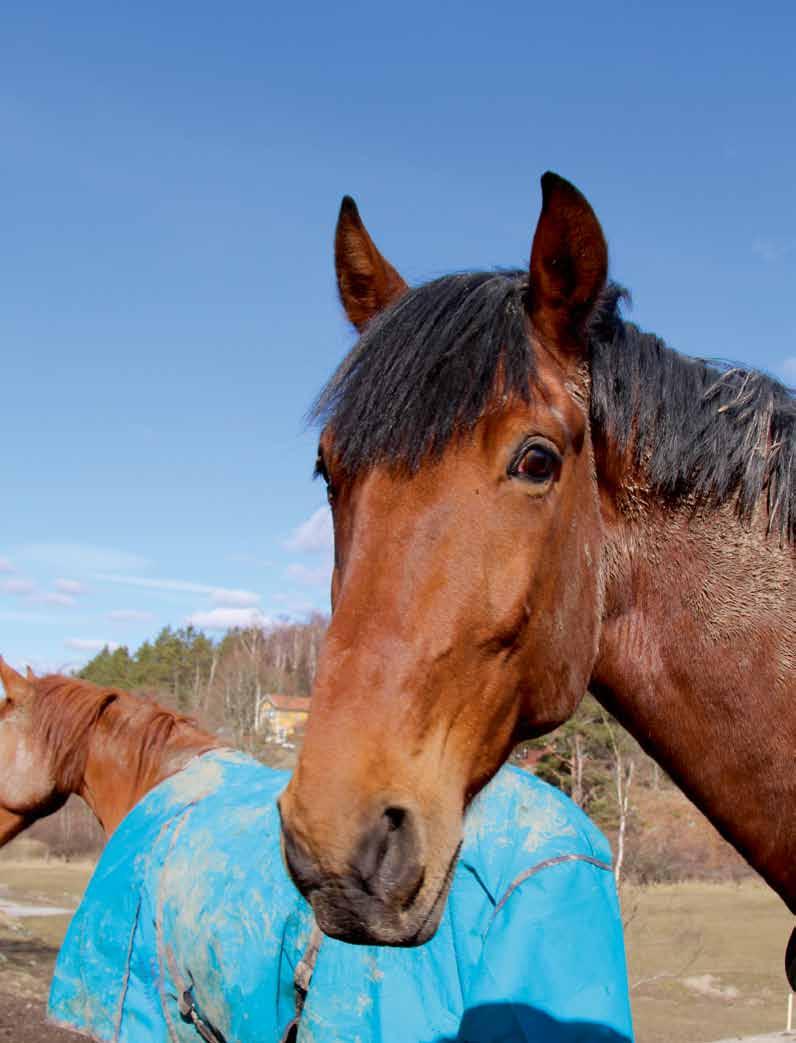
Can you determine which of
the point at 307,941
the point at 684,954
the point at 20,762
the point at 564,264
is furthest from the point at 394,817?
the point at 684,954

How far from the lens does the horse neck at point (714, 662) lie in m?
2.12

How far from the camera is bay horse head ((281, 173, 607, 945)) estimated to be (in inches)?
64.9

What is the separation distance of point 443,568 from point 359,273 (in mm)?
1240

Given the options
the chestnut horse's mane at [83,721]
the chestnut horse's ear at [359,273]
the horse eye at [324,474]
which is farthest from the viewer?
the chestnut horse's mane at [83,721]

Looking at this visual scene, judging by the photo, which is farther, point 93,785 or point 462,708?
point 93,785

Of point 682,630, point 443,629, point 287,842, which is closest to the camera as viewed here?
point 287,842

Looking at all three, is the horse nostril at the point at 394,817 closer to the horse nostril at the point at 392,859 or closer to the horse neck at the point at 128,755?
the horse nostril at the point at 392,859

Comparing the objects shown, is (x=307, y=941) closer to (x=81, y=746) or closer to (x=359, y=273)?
(x=359, y=273)

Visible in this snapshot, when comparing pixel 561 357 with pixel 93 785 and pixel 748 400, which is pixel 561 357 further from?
pixel 93 785

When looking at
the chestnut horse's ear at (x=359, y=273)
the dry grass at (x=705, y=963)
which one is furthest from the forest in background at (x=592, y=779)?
the chestnut horse's ear at (x=359, y=273)

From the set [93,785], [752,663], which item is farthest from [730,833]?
[93,785]

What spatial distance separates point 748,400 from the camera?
2334 mm

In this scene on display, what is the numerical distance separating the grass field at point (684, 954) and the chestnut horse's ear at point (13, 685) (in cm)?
545

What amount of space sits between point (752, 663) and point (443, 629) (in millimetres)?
861
